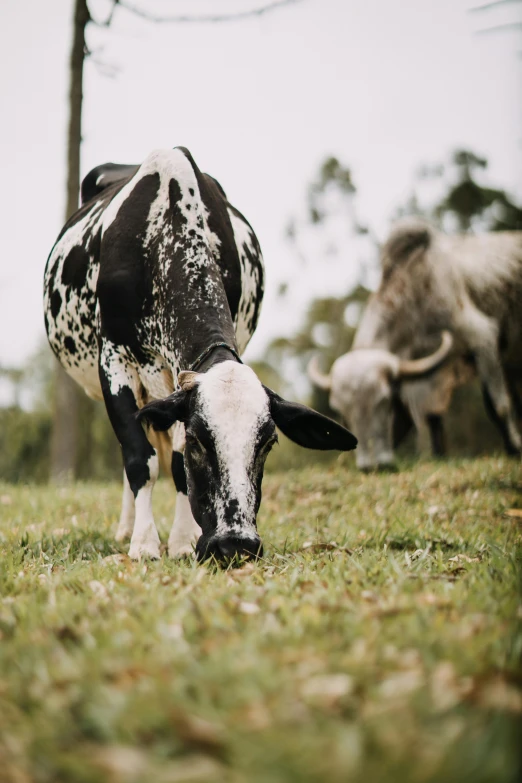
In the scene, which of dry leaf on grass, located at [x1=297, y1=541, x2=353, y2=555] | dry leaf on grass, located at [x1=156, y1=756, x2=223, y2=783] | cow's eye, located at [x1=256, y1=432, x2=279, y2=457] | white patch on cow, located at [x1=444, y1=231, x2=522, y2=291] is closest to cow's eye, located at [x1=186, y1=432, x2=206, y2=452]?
cow's eye, located at [x1=256, y1=432, x2=279, y2=457]

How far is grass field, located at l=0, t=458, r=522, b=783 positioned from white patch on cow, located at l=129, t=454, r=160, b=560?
0.55m

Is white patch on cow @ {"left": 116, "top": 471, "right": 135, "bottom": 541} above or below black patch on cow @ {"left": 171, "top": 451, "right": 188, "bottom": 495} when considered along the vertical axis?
below

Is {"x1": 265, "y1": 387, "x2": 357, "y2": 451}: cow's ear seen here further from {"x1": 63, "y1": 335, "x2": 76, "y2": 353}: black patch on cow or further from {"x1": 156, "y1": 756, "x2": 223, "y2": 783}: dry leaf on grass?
{"x1": 156, "y1": 756, "x2": 223, "y2": 783}: dry leaf on grass

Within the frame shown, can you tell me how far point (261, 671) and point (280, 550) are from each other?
2450mm

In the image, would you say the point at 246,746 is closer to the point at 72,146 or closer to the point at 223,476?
the point at 223,476

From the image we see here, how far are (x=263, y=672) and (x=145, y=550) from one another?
98.6 inches

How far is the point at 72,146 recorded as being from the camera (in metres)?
11.0

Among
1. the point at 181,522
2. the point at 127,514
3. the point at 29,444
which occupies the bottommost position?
the point at 29,444

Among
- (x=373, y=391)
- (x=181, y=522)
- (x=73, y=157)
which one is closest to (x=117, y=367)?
(x=181, y=522)

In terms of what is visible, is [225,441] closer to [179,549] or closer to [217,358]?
[217,358]

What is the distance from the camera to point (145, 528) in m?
4.31

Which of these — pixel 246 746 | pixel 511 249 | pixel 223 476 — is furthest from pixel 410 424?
pixel 246 746

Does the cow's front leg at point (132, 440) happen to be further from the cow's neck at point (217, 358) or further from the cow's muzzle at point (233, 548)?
the cow's muzzle at point (233, 548)

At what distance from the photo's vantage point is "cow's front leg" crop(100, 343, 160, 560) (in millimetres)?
4328
